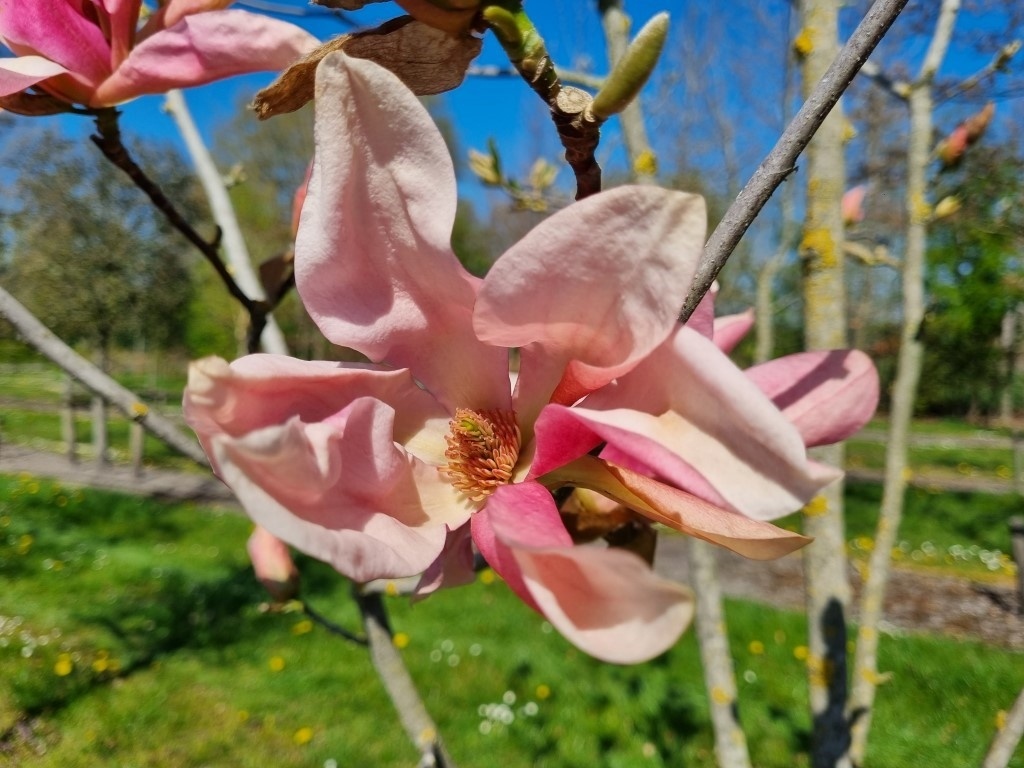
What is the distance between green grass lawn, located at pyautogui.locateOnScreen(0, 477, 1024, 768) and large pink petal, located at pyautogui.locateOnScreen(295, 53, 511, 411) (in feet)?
9.88

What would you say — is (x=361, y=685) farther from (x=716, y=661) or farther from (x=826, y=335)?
(x=826, y=335)

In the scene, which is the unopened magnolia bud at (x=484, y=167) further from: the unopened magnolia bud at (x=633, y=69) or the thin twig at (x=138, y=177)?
the unopened magnolia bud at (x=633, y=69)

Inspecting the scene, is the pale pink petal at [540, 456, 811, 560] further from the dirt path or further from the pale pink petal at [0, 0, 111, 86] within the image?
the dirt path

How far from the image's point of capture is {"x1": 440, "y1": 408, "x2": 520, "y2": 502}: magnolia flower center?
18.0 inches

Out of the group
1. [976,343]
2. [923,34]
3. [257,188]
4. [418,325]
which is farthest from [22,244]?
[976,343]

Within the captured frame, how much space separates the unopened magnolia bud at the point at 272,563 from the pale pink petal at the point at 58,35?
0.61 metres

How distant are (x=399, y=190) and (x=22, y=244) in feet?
29.7

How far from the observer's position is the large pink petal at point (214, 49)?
1.59ft

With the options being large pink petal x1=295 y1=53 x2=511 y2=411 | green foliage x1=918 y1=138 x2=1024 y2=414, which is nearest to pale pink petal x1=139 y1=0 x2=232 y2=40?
large pink petal x1=295 y1=53 x2=511 y2=411

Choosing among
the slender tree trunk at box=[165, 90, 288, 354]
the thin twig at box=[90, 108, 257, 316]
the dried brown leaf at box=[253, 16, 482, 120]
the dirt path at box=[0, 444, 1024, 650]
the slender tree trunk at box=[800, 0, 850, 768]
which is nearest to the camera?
the dried brown leaf at box=[253, 16, 482, 120]

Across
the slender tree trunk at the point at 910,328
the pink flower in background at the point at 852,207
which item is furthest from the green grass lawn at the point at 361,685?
the pink flower in background at the point at 852,207

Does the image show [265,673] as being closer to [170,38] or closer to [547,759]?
[547,759]

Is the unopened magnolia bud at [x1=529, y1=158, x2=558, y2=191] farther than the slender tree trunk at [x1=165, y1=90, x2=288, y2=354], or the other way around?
the unopened magnolia bud at [x1=529, y1=158, x2=558, y2=191]

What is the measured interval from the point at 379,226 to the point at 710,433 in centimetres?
21
